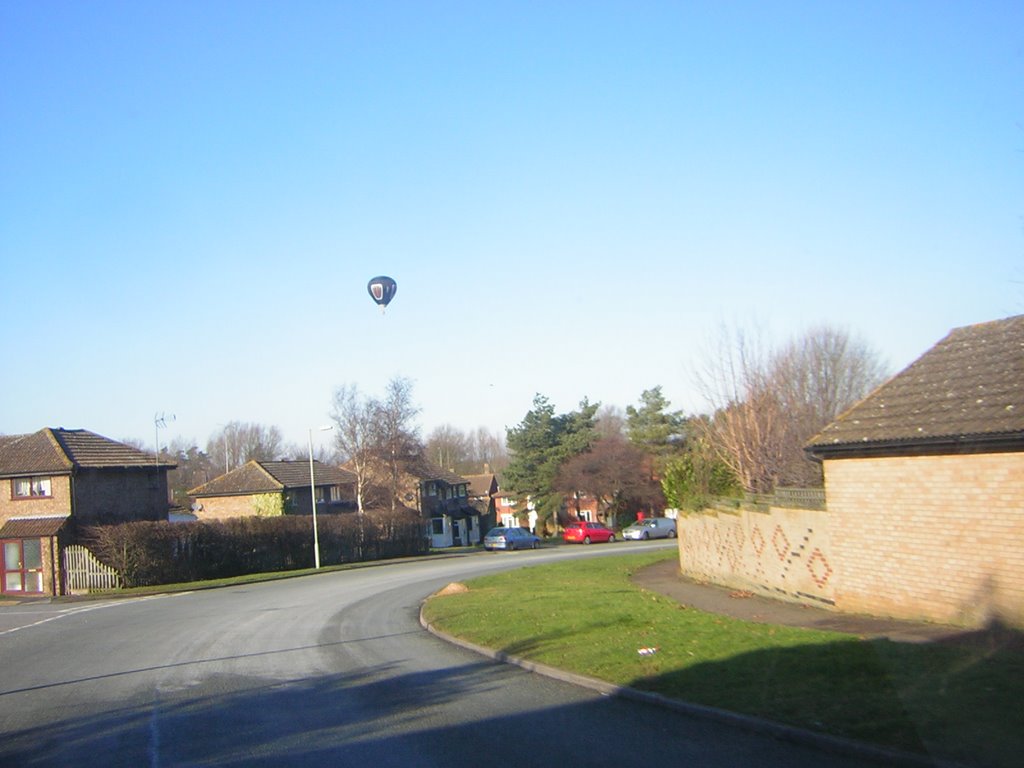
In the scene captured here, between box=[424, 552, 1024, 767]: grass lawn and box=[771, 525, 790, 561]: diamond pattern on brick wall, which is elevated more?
box=[771, 525, 790, 561]: diamond pattern on brick wall

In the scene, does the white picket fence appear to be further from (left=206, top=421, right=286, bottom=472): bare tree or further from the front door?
(left=206, top=421, right=286, bottom=472): bare tree

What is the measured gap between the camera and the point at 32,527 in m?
35.5

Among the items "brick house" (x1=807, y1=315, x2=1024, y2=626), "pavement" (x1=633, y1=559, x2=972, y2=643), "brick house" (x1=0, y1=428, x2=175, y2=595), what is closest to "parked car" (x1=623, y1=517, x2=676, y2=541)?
"brick house" (x1=0, y1=428, x2=175, y2=595)

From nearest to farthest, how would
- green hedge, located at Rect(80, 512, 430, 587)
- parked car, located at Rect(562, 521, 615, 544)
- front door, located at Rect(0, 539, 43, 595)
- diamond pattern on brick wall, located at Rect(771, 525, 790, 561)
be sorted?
1. diamond pattern on brick wall, located at Rect(771, 525, 790, 561)
2. front door, located at Rect(0, 539, 43, 595)
3. green hedge, located at Rect(80, 512, 430, 587)
4. parked car, located at Rect(562, 521, 615, 544)

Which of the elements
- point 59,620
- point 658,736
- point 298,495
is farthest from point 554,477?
point 658,736

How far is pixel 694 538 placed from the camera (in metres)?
26.0

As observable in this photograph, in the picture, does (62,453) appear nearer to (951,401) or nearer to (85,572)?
(85,572)

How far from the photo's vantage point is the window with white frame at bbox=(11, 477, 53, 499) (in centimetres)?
3734

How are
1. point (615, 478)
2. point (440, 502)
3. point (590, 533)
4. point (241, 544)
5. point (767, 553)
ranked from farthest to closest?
point (440, 502), point (615, 478), point (590, 533), point (241, 544), point (767, 553)

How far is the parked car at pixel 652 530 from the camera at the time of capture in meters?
55.1

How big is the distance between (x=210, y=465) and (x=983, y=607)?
109 m

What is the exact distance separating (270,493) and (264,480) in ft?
4.55

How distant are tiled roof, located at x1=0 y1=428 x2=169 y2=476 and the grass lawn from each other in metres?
25.9

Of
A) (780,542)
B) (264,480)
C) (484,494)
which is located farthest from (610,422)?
(780,542)
